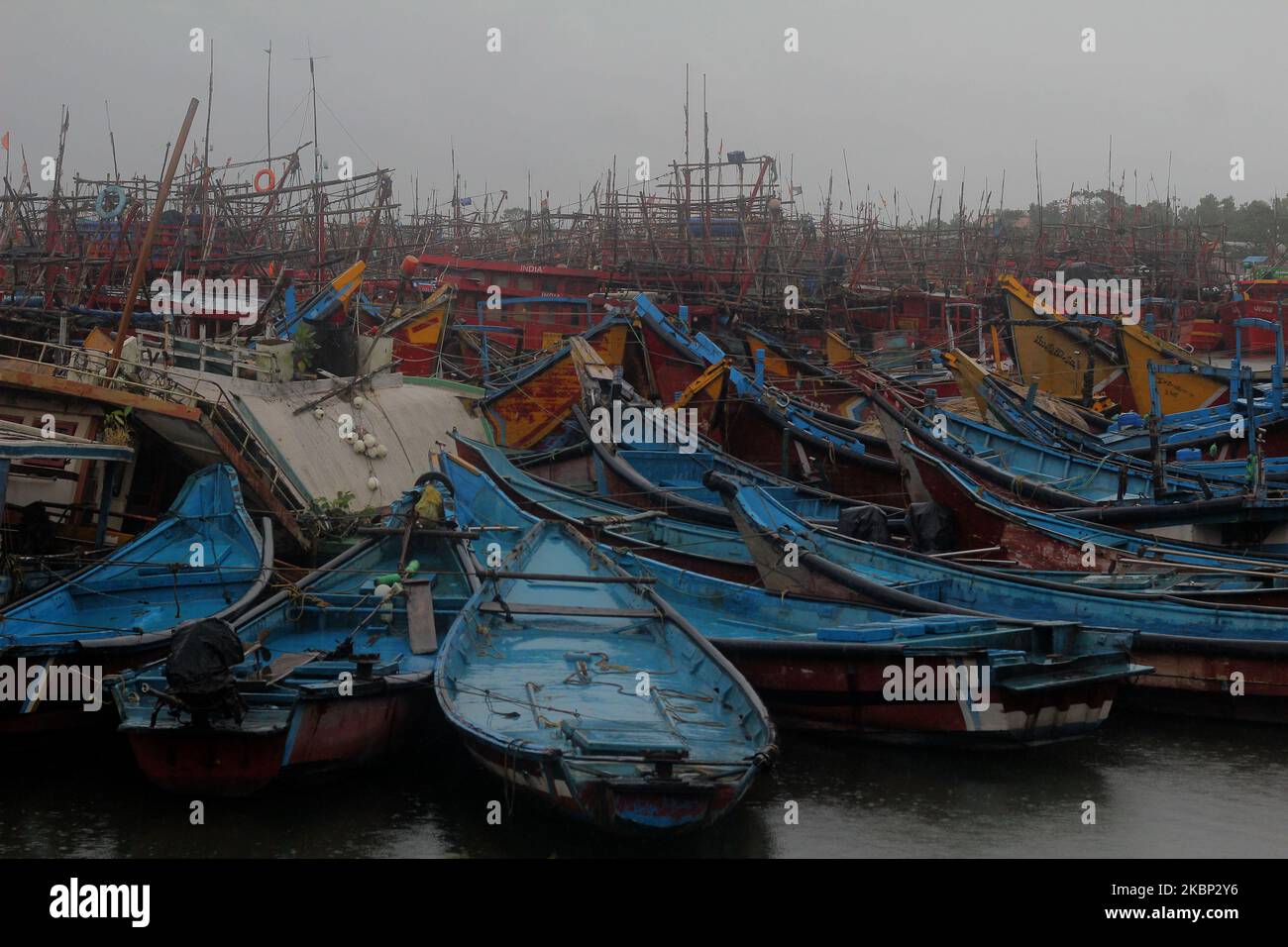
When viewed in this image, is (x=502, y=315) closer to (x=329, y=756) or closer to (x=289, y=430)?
(x=289, y=430)

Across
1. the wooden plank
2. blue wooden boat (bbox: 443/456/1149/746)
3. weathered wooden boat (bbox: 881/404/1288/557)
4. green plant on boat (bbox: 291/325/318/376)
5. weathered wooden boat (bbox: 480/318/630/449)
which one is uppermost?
green plant on boat (bbox: 291/325/318/376)

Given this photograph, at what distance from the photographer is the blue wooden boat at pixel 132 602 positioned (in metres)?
10.0

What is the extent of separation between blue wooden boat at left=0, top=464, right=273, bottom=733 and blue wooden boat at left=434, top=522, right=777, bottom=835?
2.69 metres

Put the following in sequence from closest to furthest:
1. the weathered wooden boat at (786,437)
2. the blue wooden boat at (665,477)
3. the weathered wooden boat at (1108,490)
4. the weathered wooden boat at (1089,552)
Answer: the weathered wooden boat at (1089,552)
the weathered wooden boat at (1108,490)
the blue wooden boat at (665,477)
the weathered wooden boat at (786,437)

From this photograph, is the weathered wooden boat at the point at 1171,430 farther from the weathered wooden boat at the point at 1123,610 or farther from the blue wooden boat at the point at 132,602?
the blue wooden boat at the point at 132,602

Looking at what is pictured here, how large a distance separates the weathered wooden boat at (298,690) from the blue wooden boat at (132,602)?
0.74m

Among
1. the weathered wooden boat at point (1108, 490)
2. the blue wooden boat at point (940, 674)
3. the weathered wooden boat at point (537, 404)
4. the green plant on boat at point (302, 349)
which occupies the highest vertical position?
the green plant on boat at point (302, 349)

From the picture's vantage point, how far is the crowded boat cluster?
953cm

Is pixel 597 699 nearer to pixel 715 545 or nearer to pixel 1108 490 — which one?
pixel 715 545

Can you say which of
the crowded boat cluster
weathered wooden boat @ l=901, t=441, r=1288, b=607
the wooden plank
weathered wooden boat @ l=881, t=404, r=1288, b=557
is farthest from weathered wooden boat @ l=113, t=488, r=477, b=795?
weathered wooden boat @ l=881, t=404, r=1288, b=557

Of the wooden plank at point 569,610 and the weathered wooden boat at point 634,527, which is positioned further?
the weathered wooden boat at point 634,527

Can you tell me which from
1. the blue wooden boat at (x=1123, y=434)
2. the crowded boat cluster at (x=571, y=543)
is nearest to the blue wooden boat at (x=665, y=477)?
the crowded boat cluster at (x=571, y=543)

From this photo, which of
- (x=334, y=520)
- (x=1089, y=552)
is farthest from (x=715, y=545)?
(x=334, y=520)

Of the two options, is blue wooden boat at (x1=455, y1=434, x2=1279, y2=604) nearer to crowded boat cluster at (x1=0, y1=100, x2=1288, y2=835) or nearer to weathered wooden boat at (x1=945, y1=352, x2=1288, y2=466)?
crowded boat cluster at (x1=0, y1=100, x2=1288, y2=835)
